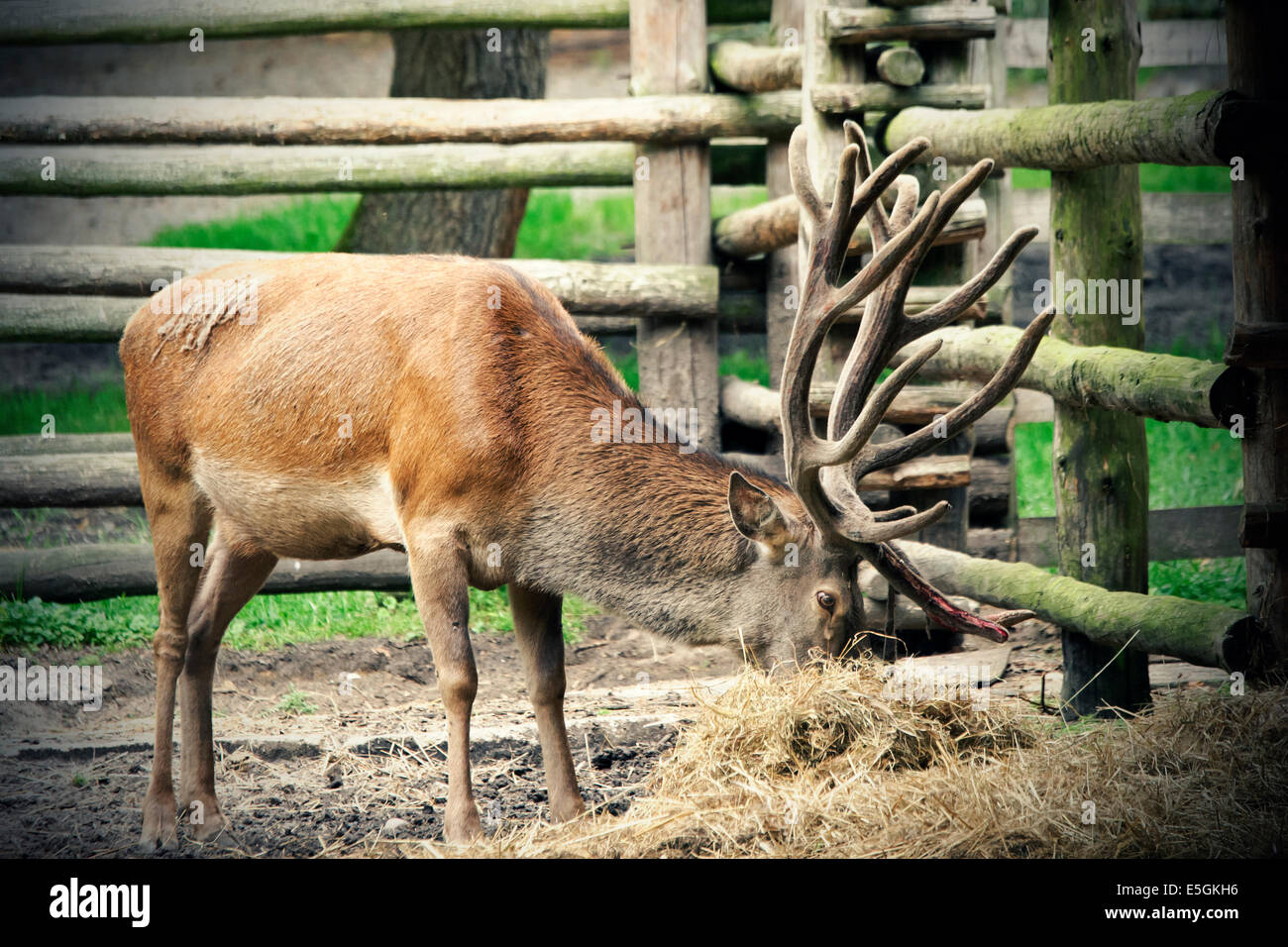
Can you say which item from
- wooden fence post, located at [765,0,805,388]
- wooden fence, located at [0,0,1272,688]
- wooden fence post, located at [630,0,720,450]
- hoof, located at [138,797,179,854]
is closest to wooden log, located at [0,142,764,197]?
wooden fence, located at [0,0,1272,688]

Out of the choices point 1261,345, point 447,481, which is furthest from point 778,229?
point 1261,345

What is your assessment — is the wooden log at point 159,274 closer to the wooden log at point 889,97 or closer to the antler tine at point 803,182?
the wooden log at point 889,97

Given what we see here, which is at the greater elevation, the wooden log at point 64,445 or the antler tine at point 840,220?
the antler tine at point 840,220

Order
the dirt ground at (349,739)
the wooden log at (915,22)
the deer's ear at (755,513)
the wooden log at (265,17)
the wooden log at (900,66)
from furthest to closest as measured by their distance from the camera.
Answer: the wooden log at (265,17), the wooden log at (900,66), the wooden log at (915,22), the dirt ground at (349,739), the deer's ear at (755,513)

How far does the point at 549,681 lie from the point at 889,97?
2.93 metres

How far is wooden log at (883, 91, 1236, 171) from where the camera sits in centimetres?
394

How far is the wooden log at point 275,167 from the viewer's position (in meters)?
6.59

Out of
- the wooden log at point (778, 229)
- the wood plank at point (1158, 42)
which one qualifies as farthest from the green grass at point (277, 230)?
the wood plank at point (1158, 42)

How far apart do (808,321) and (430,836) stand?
2055 millimetres

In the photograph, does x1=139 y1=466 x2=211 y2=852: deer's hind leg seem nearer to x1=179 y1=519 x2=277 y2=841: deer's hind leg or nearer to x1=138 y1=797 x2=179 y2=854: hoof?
x1=179 y1=519 x2=277 y2=841: deer's hind leg

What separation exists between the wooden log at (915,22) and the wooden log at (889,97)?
214 mm

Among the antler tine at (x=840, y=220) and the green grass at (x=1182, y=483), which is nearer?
the antler tine at (x=840, y=220)

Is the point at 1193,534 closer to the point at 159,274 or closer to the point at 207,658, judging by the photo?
the point at 207,658
